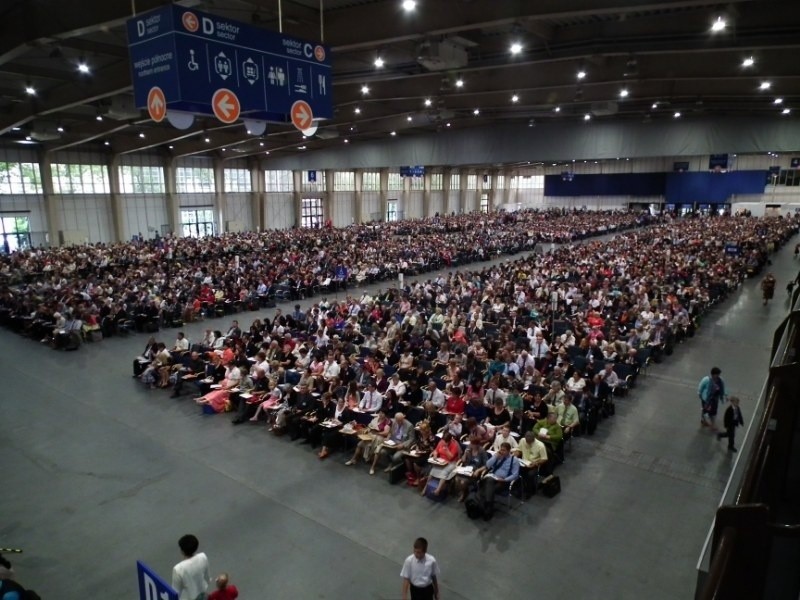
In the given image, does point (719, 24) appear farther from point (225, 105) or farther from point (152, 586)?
point (152, 586)

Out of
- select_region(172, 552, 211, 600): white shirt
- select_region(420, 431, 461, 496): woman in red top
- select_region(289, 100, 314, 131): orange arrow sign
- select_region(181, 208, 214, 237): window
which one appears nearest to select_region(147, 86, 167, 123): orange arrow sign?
select_region(289, 100, 314, 131): orange arrow sign

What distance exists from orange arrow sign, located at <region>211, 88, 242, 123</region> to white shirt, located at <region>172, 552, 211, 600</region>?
6.24 m

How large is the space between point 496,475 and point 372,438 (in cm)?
243

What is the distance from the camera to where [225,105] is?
27.7 feet

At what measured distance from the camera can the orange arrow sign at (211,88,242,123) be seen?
8289mm

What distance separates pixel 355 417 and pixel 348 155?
3885cm

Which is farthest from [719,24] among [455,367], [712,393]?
[455,367]

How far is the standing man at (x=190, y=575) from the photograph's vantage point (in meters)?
4.98

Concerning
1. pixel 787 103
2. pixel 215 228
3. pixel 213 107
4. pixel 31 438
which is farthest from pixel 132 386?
pixel 215 228

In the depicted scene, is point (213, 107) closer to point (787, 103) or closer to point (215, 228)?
point (787, 103)

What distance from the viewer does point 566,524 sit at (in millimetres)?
7562

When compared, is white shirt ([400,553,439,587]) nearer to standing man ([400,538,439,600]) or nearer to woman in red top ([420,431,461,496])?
standing man ([400,538,439,600])

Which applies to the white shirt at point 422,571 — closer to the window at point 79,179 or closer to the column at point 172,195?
the window at point 79,179

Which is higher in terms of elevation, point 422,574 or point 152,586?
point 152,586
